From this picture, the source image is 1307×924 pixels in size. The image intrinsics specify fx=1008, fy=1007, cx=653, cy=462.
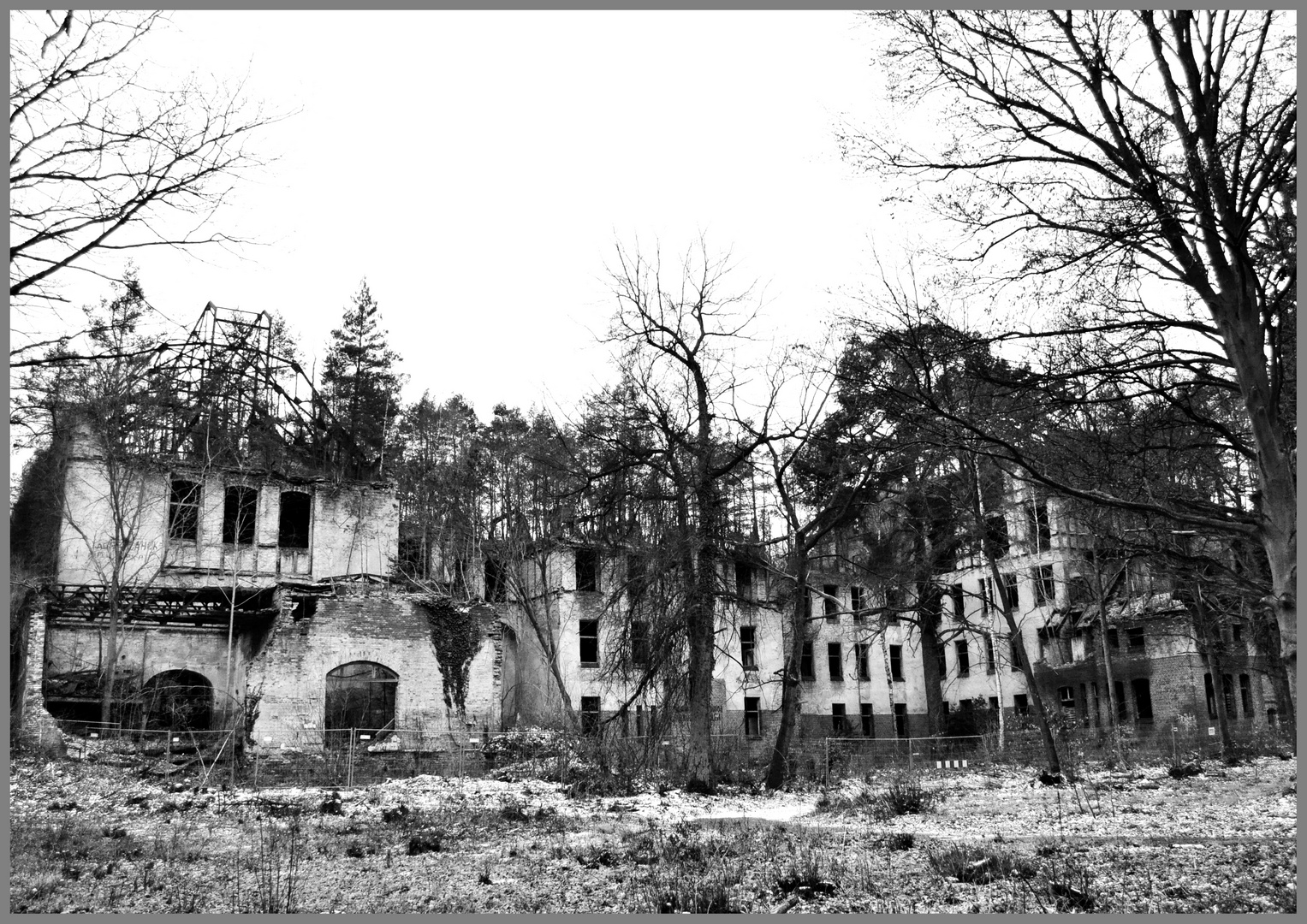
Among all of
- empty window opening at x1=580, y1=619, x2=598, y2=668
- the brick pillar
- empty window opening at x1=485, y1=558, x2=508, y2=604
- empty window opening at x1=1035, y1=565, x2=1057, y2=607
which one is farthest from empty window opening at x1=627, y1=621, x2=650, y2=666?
empty window opening at x1=1035, y1=565, x2=1057, y2=607

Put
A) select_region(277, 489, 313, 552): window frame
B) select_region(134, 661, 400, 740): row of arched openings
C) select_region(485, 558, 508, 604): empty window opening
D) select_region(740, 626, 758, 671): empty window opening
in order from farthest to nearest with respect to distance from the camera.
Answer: select_region(740, 626, 758, 671): empty window opening
select_region(485, 558, 508, 604): empty window opening
select_region(277, 489, 313, 552): window frame
select_region(134, 661, 400, 740): row of arched openings

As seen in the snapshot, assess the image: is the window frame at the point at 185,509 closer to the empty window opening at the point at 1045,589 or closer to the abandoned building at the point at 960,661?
the abandoned building at the point at 960,661

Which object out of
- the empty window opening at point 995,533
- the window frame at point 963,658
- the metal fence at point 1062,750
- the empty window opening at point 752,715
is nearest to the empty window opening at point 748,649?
the empty window opening at point 752,715

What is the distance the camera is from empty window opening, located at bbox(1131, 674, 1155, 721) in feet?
135

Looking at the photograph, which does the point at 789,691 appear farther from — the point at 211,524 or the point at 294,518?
the point at 211,524

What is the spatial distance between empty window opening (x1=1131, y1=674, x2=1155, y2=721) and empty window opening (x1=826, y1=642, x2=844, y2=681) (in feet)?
41.2

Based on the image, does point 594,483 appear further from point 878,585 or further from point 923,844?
point 923,844

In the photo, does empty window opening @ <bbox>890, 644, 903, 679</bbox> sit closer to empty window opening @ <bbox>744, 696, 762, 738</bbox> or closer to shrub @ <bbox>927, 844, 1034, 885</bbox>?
empty window opening @ <bbox>744, 696, 762, 738</bbox>

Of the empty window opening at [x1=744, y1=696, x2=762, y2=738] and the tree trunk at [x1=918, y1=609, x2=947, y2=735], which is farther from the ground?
the tree trunk at [x1=918, y1=609, x2=947, y2=735]

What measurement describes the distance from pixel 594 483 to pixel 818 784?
8.29 metres

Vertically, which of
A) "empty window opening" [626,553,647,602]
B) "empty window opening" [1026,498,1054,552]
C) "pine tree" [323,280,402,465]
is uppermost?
"pine tree" [323,280,402,465]

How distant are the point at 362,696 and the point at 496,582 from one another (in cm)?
1476

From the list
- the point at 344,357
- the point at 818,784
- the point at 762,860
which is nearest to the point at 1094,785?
the point at 818,784

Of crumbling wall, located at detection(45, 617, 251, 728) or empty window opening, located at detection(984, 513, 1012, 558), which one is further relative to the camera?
crumbling wall, located at detection(45, 617, 251, 728)
